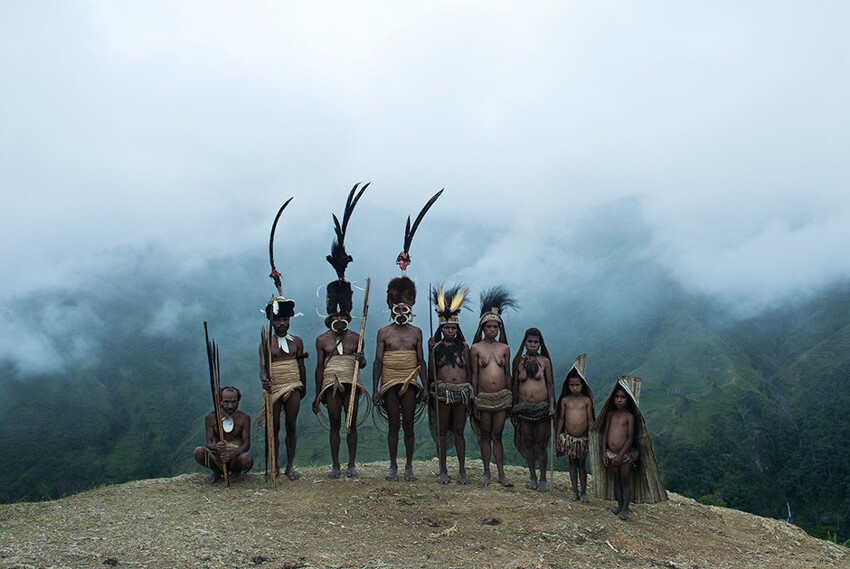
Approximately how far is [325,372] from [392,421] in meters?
1.12

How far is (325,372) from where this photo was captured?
877 cm

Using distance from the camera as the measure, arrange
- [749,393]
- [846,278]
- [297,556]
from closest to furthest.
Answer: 1. [297,556]
2. [749,393]
3. [846,278]

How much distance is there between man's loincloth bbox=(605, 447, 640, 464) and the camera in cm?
730

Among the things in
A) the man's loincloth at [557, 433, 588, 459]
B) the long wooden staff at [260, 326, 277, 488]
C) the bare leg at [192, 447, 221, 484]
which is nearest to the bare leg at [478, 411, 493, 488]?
the man's loincloth at [557, 433, 588, 459]

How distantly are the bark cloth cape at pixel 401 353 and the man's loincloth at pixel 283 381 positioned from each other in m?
1.16

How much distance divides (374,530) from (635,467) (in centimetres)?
319

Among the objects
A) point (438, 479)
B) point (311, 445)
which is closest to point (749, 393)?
point (311, 445)

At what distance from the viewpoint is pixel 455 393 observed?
28.0 ft

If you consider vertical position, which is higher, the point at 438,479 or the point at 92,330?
the point at 92,330

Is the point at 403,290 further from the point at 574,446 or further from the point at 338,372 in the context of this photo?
the point at 574,446

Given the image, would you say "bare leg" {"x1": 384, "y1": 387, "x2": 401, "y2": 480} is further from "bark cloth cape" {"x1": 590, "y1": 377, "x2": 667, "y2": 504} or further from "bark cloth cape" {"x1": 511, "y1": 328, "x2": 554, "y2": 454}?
"bark cloth cape" {"x1": 590, "y1": 377, "x2": 667, "y2": 504}

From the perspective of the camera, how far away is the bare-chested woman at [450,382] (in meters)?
8.55

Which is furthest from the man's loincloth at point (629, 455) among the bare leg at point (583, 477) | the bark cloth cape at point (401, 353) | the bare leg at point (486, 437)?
the bark cloth cape at point (401, 353)

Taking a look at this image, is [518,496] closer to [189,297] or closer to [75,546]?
[75,546]
